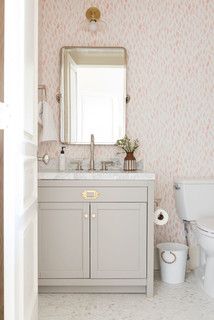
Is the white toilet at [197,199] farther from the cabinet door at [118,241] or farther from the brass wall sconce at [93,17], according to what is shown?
the brass wall sconce at [93,17]

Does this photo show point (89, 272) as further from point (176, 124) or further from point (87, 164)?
point (176, 124)

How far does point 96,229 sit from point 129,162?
643mm

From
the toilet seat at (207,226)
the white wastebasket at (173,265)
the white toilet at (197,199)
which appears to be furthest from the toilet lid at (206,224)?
the white wastebasket at (173,265)

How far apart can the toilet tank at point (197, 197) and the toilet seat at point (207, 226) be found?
0.15 meters

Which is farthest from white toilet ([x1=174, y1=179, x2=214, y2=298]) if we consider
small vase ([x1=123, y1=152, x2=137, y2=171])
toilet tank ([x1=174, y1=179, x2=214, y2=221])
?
small vase ([x1=123, y1=152, x2=137, y2=171])

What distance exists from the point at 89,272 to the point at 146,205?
0.60 meters

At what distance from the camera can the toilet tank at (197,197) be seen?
2.42 metres

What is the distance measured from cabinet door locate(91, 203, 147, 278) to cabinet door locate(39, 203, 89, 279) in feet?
0.22

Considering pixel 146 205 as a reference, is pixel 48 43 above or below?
above

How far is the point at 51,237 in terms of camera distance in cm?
218

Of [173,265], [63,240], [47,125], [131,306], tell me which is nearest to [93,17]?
[47,125]

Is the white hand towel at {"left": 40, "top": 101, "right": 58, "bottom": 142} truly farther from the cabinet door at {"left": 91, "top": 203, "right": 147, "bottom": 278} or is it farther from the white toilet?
the white toilet

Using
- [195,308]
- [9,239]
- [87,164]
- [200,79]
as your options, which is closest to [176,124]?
[200,79]

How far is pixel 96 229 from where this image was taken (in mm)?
2164
